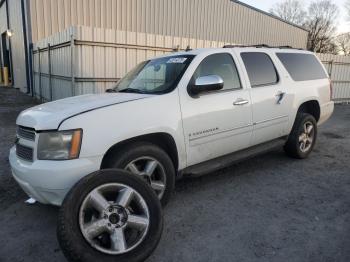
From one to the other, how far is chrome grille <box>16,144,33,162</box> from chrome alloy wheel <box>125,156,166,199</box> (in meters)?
0.93

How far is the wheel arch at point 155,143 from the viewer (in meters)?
3.13

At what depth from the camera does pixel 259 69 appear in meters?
4.61

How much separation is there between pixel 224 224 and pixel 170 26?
14629mm

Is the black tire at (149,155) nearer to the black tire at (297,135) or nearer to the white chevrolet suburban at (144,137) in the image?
the white chevrolet suburban at (144,137)

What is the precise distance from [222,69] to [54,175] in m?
2.49

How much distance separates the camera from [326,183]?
4.55 metres

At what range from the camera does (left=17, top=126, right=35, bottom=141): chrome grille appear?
9.97 feet

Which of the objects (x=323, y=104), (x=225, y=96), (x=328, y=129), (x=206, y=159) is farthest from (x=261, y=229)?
(x=328, y=129)

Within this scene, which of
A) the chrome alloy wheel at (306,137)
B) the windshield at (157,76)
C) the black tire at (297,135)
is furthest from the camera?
the chrome alloy wheel at (306,137)

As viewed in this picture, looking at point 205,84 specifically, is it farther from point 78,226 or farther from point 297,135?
point 297,135

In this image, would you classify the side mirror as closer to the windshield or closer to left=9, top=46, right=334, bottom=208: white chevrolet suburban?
left=9, top=46, right=334, bottom=208: white chevrolet suburban

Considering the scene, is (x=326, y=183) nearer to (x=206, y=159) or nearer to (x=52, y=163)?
(x=206, y=159)

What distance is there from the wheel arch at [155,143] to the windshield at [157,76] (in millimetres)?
520

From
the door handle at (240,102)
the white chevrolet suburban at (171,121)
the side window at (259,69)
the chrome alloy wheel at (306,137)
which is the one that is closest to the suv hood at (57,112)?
the white chevrolet suburban at (171,121)
